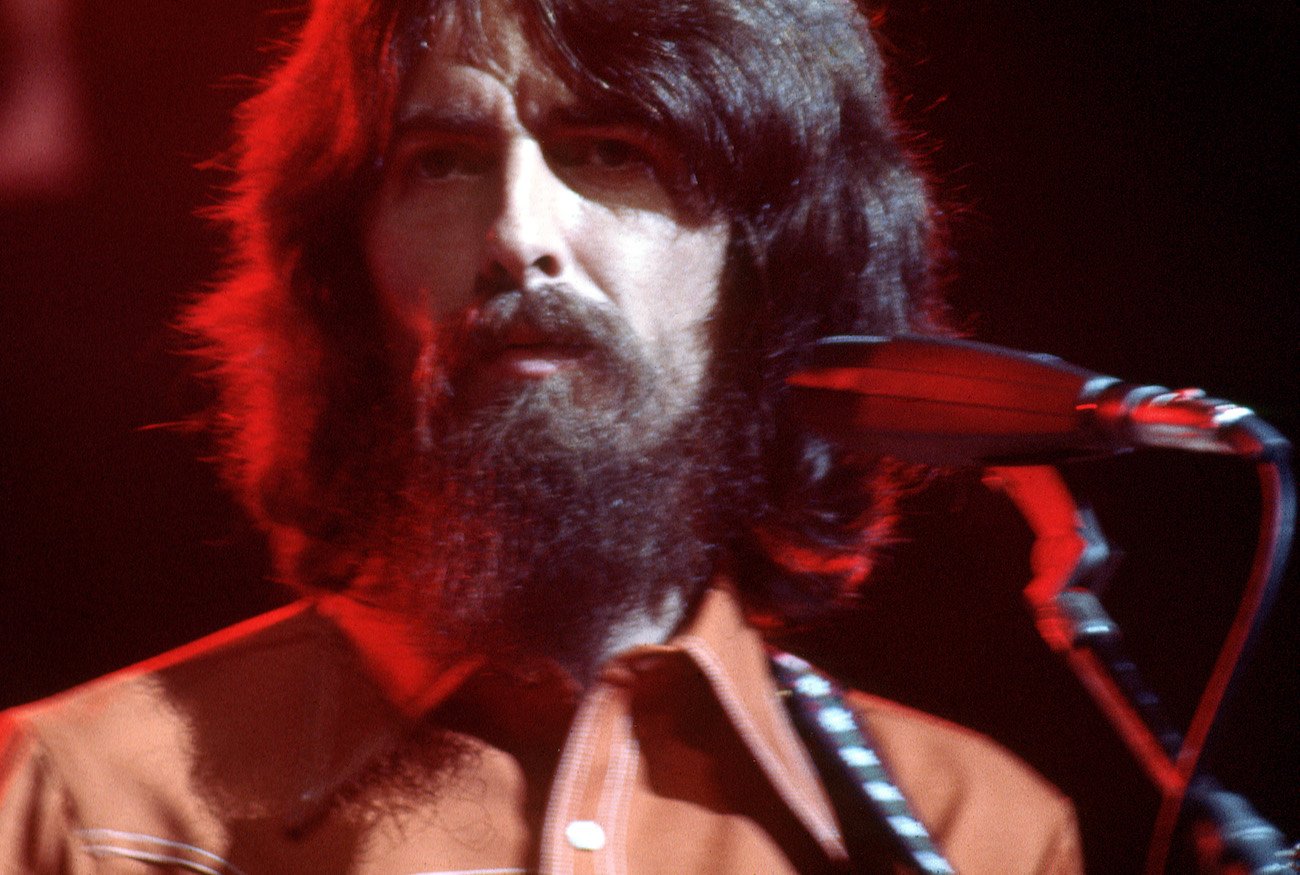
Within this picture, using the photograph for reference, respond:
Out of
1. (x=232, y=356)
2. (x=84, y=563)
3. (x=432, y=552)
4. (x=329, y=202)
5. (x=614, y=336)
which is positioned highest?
Result: (x=329, y=202)

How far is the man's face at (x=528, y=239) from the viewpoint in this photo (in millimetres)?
1451

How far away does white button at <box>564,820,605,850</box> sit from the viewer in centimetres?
133

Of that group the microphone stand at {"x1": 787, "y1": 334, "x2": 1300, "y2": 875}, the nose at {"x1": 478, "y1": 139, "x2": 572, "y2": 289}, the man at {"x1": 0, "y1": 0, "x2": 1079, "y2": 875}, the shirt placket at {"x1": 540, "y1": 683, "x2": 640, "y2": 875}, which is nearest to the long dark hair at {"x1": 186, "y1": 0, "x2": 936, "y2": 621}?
the man at {"x1": 0, "y1": 0, "x2": 1079, "y2": 875}

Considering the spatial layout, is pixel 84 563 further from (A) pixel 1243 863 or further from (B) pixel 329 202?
(A) pixel 1243 863

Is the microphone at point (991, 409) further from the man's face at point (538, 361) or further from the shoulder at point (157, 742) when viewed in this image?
the shoulder at point (157, 742)

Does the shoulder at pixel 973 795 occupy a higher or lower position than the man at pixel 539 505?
lower

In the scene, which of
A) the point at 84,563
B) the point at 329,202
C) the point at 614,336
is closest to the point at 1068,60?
the point at 614,336

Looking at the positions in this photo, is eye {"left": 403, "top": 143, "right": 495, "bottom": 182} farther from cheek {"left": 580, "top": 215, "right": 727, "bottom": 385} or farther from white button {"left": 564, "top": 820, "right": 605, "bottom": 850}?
white button {"left": 564, "top": 820, "right": 605, "bottom": 850}

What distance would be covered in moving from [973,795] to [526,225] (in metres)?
0.87

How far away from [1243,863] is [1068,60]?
137cm

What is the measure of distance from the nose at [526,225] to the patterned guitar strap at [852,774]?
0.58 metres

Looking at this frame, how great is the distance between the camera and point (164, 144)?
186 cm

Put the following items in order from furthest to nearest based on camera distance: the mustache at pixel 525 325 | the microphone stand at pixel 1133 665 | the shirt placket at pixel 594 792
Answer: the mustache at pixel 525 325 < the shirt placket at pixel 594 792 < the microphone stand at pixel 1133 665

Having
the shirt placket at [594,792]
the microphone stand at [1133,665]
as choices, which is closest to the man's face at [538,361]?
the shirt placket at [594,792]
